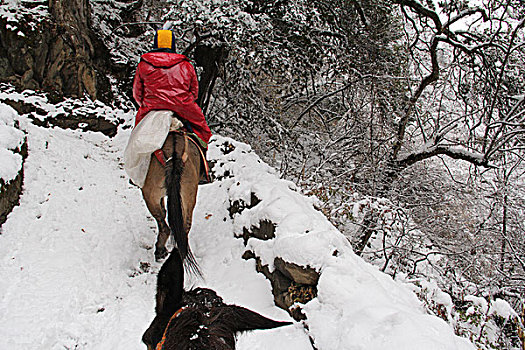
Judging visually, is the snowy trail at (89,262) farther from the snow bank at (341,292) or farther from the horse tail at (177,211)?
the horse tail at (177,211)

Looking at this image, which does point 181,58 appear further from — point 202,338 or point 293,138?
point 293,138

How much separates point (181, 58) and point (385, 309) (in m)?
3.34

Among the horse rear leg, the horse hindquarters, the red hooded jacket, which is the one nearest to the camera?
the horse hindquarters

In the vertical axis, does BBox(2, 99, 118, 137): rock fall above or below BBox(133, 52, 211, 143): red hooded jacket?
below

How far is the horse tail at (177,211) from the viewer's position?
2453 millimetres

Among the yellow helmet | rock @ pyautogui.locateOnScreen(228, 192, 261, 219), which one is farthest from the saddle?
the yellow helmet

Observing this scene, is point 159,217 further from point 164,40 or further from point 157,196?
point 164,40

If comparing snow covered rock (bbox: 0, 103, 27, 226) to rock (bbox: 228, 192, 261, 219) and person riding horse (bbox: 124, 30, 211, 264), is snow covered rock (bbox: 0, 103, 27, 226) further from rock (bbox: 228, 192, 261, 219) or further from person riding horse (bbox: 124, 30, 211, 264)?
rock (bbox: 228, 192, 261, 219)

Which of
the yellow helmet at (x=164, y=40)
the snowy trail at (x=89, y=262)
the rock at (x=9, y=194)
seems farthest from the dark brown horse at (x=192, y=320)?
the yellow helmet at (x=164, y=40)

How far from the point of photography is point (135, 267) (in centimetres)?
344

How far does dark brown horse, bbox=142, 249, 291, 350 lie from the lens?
1491 millimetres

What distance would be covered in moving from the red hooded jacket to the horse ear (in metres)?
2.49

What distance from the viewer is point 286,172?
7.09m

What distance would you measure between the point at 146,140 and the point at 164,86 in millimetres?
785
